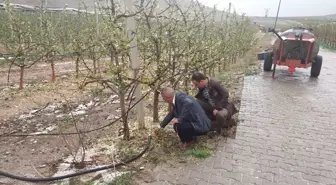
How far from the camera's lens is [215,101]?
5148mm

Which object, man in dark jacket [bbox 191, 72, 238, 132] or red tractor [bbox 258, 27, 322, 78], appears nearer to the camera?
man in dark jacket [bbox 191, 72, 238, 132]

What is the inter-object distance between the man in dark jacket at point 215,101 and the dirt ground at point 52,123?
445mm

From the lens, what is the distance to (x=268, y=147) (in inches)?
186

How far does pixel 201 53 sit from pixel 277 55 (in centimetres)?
562

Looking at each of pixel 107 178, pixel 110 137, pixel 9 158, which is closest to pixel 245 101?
pixel 110 137

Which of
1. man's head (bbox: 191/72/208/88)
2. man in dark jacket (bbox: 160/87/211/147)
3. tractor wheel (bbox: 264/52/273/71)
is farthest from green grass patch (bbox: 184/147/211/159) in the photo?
tractor wheel (bbox: 264/52/273/71)

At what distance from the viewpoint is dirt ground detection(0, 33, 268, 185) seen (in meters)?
4.55

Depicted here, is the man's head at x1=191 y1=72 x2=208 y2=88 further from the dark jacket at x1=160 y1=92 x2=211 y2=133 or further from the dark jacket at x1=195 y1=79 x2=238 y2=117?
the dark jacket at x1=160 y1=92 x2=211 y2=133

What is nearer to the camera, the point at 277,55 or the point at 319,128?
the point at 319,128

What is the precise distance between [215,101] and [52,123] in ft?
12.2

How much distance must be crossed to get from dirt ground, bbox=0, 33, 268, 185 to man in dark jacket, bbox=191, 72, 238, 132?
45 cm

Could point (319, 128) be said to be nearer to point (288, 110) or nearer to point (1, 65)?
point (288, 110)

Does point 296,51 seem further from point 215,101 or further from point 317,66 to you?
point 215,101

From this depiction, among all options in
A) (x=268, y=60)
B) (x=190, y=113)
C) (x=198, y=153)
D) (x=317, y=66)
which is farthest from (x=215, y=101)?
(x=268, y=60)
